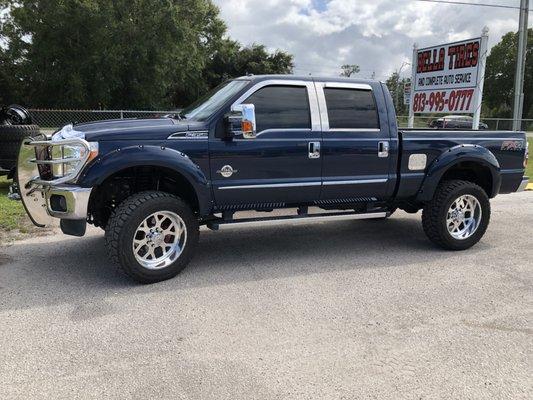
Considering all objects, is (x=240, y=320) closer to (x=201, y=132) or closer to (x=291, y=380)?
(x=291, y=380)

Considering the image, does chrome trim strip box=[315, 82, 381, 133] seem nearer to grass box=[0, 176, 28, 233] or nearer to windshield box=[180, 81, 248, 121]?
windshield box=[180, 81, 248, 121]

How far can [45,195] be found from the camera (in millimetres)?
4824

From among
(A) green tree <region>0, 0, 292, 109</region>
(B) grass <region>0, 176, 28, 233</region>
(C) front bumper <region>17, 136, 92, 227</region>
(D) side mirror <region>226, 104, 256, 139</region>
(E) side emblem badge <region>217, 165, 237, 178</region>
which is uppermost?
(A) green tree <region>0, 0, 292, 109</region>

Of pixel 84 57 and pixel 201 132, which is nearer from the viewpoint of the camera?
pixel 201 132

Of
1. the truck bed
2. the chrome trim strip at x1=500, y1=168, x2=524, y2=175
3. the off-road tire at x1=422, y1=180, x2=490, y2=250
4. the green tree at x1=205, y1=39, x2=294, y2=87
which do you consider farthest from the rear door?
the green tree at x1=205, y1=39, x2=294, y2=87

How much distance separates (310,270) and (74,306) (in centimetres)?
230

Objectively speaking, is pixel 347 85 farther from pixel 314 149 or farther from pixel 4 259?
pixel 4 259

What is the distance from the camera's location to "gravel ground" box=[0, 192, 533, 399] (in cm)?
321

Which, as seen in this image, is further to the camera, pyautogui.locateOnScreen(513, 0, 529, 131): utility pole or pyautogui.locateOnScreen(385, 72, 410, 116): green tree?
pyautogui.locateOnScreen(385, 72, 410, 116): green tree

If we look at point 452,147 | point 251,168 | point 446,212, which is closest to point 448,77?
point 452,147

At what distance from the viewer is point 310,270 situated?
5.37m

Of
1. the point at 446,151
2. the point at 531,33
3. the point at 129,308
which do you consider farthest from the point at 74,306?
the point at 531,33

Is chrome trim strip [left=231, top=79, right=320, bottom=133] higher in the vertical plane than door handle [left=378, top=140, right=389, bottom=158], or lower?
higher

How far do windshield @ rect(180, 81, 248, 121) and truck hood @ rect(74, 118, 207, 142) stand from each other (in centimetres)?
21
